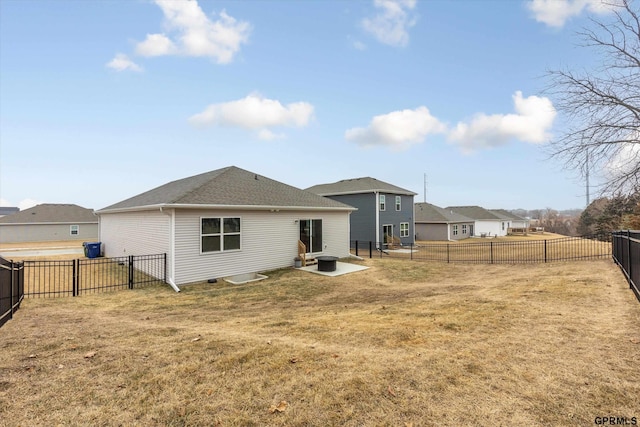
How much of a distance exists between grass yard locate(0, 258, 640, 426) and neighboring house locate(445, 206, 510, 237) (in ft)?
143

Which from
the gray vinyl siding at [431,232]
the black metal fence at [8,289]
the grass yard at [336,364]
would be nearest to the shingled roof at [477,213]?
the gray vinyl siding at [431,232]

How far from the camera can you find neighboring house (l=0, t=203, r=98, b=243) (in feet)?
107

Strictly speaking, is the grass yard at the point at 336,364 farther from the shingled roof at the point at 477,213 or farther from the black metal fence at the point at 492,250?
the shingled roof at the point at 477,213

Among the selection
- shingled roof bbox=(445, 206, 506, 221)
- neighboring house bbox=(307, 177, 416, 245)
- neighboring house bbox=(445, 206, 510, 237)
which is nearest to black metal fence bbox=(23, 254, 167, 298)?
neighboring house bbox=(307, 177, 416, 245)

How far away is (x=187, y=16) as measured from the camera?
12641mm

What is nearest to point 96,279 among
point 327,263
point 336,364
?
point 327,263

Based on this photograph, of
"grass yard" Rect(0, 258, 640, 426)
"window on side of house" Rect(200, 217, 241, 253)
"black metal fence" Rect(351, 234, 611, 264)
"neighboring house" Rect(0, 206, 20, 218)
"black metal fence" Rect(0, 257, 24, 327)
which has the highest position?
"neighboring house" Rect(0, 206, 20, 218)

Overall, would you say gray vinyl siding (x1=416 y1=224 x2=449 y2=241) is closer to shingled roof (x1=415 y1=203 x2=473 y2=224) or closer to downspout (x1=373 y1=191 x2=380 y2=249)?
shingled roof (x1=415 y1=203 x2=473 y2=224)

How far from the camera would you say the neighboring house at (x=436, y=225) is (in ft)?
123

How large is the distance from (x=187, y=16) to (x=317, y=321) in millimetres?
13706

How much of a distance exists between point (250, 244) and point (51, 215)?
36112 millimetres

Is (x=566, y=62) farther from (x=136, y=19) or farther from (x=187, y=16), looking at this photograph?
(x=136, y=19)

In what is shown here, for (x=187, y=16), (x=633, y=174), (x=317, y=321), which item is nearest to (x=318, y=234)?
(x=317, y=321)

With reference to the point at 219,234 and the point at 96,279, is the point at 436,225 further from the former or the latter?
the point at 96,279
